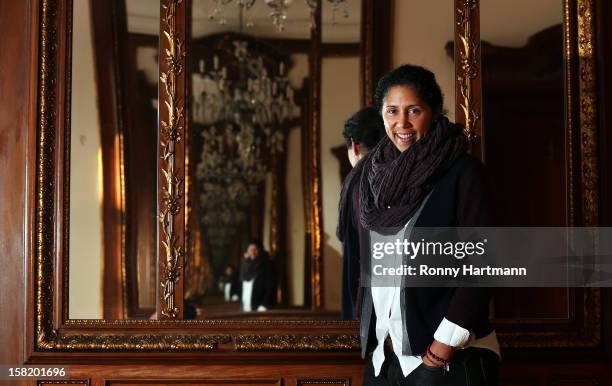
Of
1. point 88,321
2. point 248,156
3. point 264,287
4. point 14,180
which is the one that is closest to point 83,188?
point 14,180

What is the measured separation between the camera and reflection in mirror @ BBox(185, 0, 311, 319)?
375 centimetres

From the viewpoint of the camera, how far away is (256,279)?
Answer: 4.07 m

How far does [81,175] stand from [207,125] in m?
2.12

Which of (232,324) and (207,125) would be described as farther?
(207,125)

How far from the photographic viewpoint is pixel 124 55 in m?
2.94

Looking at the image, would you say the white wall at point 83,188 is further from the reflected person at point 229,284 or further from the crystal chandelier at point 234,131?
the crystal chandelier at point 234,131

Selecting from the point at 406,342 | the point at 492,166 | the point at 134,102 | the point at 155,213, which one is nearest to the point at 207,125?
the point at 134,102

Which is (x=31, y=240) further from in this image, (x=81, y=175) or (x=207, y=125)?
(x=207, y=125)

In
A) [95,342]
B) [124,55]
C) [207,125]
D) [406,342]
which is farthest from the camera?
[207,125]

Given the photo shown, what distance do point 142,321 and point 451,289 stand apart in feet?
3.67

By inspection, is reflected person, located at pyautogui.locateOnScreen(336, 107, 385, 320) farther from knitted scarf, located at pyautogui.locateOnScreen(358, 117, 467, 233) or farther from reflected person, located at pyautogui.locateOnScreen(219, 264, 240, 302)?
reflected person, located at pyautogui.locateOnScreen(219, 264, 240, 302)

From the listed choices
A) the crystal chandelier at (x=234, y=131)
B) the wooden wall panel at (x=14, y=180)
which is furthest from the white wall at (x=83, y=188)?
the crystal chandelier at (x=234, y=131)

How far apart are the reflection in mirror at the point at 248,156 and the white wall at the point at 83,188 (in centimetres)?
83

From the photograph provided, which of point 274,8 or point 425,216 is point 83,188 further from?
point 274,8
